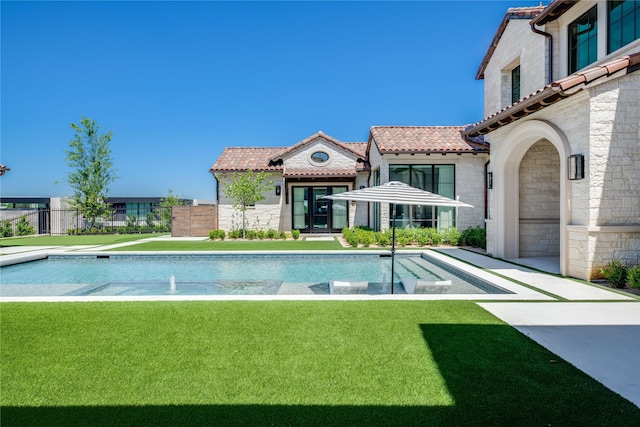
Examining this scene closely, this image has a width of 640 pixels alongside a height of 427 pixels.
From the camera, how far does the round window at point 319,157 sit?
22.9 metres

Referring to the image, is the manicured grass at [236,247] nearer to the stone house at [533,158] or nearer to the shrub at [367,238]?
the shrub at [367,238]

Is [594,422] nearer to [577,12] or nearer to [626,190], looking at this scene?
[626,190]

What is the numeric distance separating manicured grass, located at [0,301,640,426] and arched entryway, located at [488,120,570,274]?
7.35 meters

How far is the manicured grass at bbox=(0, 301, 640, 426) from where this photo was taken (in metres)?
2.89

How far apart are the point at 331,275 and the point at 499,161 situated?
680 centimetres

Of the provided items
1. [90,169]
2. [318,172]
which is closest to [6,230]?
[90,169]

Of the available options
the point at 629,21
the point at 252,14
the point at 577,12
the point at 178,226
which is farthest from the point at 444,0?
the point at 178,226

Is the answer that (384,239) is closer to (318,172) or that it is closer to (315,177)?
(315,177)

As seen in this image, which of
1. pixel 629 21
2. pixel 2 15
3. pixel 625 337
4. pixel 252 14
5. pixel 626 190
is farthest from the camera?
pixel 252 14

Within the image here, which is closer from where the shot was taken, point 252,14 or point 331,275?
point 331,275

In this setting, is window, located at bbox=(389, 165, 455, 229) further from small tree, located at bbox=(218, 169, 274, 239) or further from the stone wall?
the stone wall

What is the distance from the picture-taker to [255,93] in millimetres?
30141

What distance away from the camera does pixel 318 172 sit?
878 inches

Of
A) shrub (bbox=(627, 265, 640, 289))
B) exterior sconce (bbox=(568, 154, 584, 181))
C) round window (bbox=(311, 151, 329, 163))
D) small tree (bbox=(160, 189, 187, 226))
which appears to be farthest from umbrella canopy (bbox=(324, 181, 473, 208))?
small tree (bbox=(160, 189, 187, 226))
